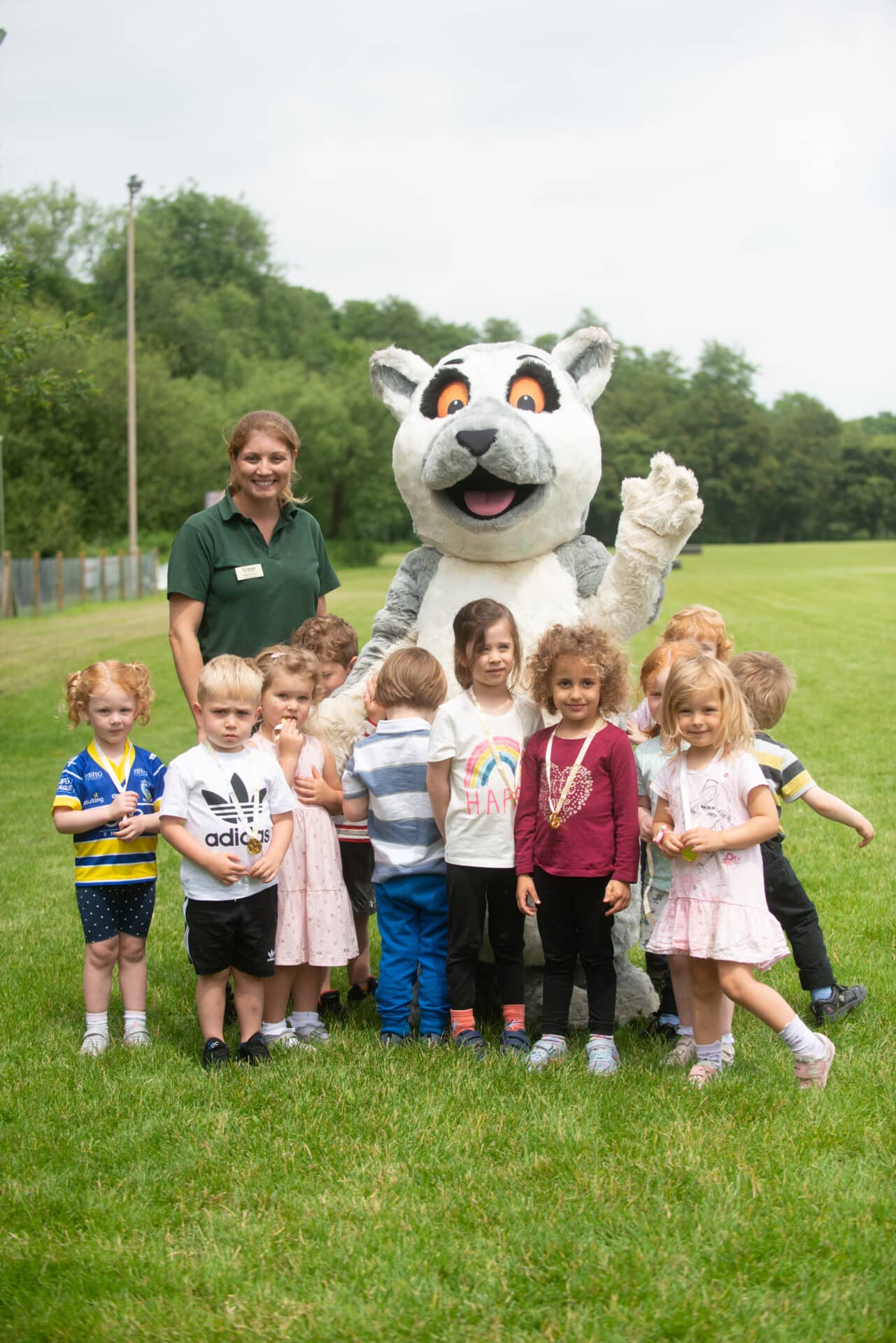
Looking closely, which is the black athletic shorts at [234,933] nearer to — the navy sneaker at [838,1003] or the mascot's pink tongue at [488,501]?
the mascot's pink tongue at [488,501]

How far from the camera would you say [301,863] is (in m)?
4.32

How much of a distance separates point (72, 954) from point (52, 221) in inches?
1979

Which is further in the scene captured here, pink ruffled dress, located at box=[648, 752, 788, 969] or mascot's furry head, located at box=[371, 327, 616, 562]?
mascot's furry head, located at box=[371, 327, 616, 562]

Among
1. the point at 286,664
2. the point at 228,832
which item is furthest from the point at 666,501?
the point at 228,832

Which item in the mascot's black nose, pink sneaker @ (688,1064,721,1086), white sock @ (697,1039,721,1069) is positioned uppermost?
the mascot's black nose

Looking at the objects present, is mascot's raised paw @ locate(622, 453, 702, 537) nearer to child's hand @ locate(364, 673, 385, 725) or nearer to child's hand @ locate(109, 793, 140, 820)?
child's hand @ locate(364, 673, 385, 725)

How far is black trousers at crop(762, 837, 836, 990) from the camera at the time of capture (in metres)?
4.35

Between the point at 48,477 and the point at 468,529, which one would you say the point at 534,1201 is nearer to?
the point at 468,529

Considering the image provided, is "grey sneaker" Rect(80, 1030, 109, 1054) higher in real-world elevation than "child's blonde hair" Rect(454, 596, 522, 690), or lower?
lower

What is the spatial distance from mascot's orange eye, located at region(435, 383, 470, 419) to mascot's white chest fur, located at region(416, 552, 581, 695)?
55cm

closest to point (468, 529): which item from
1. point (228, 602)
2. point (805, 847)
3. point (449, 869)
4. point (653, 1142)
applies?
point (228, 602)

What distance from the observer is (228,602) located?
15.2 feet

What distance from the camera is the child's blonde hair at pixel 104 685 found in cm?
421

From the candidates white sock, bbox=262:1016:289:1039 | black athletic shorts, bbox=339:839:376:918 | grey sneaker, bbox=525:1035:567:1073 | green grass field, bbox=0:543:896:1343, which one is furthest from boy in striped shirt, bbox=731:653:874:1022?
white sock, bbox=262:1016:289:1039
